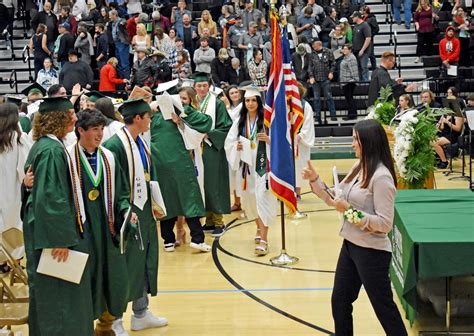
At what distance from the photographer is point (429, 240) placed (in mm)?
6219

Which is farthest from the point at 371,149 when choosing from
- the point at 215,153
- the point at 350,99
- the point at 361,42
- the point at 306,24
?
the point at 306,24

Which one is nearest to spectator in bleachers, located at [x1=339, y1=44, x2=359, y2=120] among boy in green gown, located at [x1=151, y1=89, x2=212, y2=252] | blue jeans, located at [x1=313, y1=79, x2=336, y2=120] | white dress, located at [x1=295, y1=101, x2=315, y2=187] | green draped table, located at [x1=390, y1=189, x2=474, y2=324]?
blue jeans, located at [x1=313, y1=79, x2=336, y2=120]

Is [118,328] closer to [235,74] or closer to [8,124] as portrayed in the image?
[8,124]

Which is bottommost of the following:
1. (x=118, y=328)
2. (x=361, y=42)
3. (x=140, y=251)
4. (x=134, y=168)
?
(x=118, y=328)

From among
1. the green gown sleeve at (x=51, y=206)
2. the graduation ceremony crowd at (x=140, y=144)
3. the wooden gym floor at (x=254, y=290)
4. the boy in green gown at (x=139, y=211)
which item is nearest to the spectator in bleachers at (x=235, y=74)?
the graduation ceremony crowd at (x=140, y=144)

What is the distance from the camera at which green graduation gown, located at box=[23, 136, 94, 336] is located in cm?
566

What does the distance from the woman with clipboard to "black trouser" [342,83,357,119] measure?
1322 cm

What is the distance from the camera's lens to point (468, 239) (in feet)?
20.5

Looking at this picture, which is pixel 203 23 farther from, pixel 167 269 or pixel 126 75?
pixel 167 269

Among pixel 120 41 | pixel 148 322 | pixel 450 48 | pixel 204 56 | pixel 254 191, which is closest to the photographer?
pixel 148 322

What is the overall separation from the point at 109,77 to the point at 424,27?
317 inches

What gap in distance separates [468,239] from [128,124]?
2911mm

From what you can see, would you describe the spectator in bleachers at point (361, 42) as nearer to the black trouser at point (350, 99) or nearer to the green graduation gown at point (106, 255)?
the black trouser at point (350, 99)

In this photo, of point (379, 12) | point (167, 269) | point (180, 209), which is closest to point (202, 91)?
point (180, 209)
